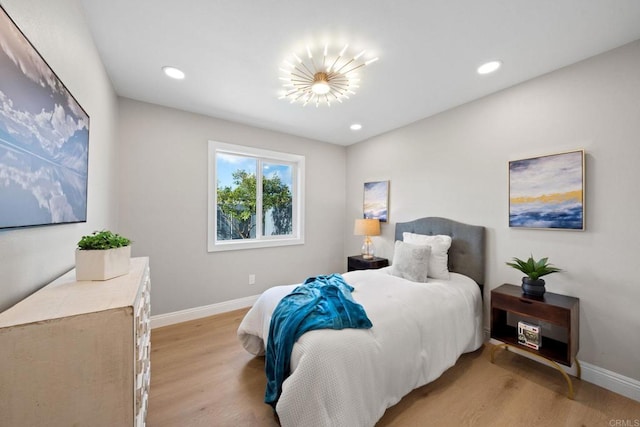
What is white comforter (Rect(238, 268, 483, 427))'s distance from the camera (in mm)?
1301

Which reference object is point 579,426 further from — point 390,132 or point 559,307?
point 390,132

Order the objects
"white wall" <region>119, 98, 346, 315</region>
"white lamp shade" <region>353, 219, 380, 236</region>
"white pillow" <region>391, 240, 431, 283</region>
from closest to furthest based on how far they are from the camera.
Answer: "white pillow" <region>391, 240, 431, 283</region> < "white wall" <region>119, 98, 346, 315</region> < "white lamp shade" <region>353, 219, 380, 236</region>

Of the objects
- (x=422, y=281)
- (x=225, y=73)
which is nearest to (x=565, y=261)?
(x=422, y=281)

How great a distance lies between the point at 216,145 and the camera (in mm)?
3176

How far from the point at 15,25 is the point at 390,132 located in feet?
11.7

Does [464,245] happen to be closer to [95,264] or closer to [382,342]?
[382,342]

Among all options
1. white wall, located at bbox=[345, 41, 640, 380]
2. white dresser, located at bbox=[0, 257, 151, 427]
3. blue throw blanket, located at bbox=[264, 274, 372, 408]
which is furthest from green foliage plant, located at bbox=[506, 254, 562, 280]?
white dresser, located at bbox=[0, 257, 151, 427]

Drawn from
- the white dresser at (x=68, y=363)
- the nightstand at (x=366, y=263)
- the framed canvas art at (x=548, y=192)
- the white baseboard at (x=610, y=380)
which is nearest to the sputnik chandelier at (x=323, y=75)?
the framed canvas art at (x=548, y=192)

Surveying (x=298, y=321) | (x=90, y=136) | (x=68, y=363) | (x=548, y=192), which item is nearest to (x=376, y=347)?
(x=298, y=321)

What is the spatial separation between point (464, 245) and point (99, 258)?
119 inches

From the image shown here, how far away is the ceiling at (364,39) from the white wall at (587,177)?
7.5 inches

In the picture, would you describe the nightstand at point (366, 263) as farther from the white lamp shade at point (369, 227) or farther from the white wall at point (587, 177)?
the white wall at point (587, 177)

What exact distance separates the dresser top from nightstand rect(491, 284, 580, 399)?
2.60 m

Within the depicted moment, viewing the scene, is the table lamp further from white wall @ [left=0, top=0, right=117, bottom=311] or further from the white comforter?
white wall @ [left=0, top=0, right=117, bottom=311]
